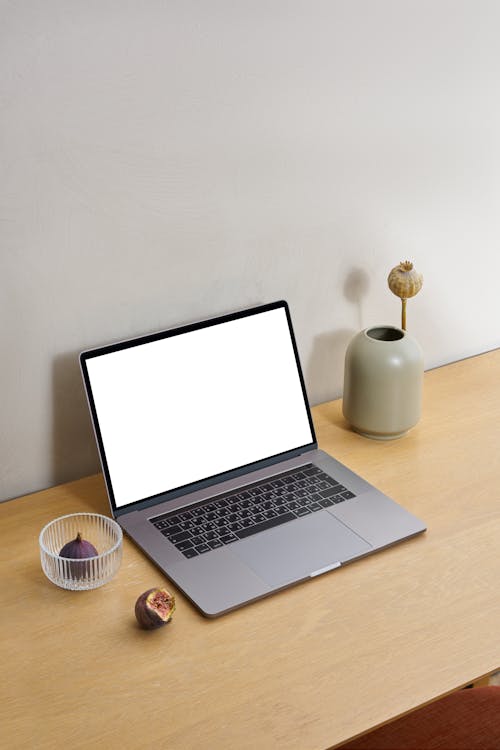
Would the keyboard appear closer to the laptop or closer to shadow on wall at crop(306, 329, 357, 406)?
the laptop

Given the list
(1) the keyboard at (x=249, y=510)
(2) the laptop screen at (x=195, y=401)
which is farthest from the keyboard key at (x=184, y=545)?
(2) the laptop screen at (x=195, y=401)

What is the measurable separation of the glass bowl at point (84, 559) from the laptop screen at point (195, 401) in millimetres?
51

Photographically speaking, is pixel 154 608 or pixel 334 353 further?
pixel 334 353

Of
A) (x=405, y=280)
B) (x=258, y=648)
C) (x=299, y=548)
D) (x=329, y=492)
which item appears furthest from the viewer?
(x=405, y=280)

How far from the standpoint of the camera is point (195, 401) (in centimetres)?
133

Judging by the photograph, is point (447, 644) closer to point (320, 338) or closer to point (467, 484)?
point (467, 484)

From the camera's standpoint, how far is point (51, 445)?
4.44 ft

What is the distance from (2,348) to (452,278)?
0.80 metres

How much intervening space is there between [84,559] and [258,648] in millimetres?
238

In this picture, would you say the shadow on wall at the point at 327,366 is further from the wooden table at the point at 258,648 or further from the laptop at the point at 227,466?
the wooden table at the point at 258,648

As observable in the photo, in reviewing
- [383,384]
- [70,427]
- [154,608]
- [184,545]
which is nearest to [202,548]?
[184,545]

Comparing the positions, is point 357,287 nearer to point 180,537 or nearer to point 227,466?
point 227,466

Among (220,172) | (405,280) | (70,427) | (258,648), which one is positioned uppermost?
(220,172)

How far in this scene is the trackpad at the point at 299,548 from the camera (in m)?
1.17
